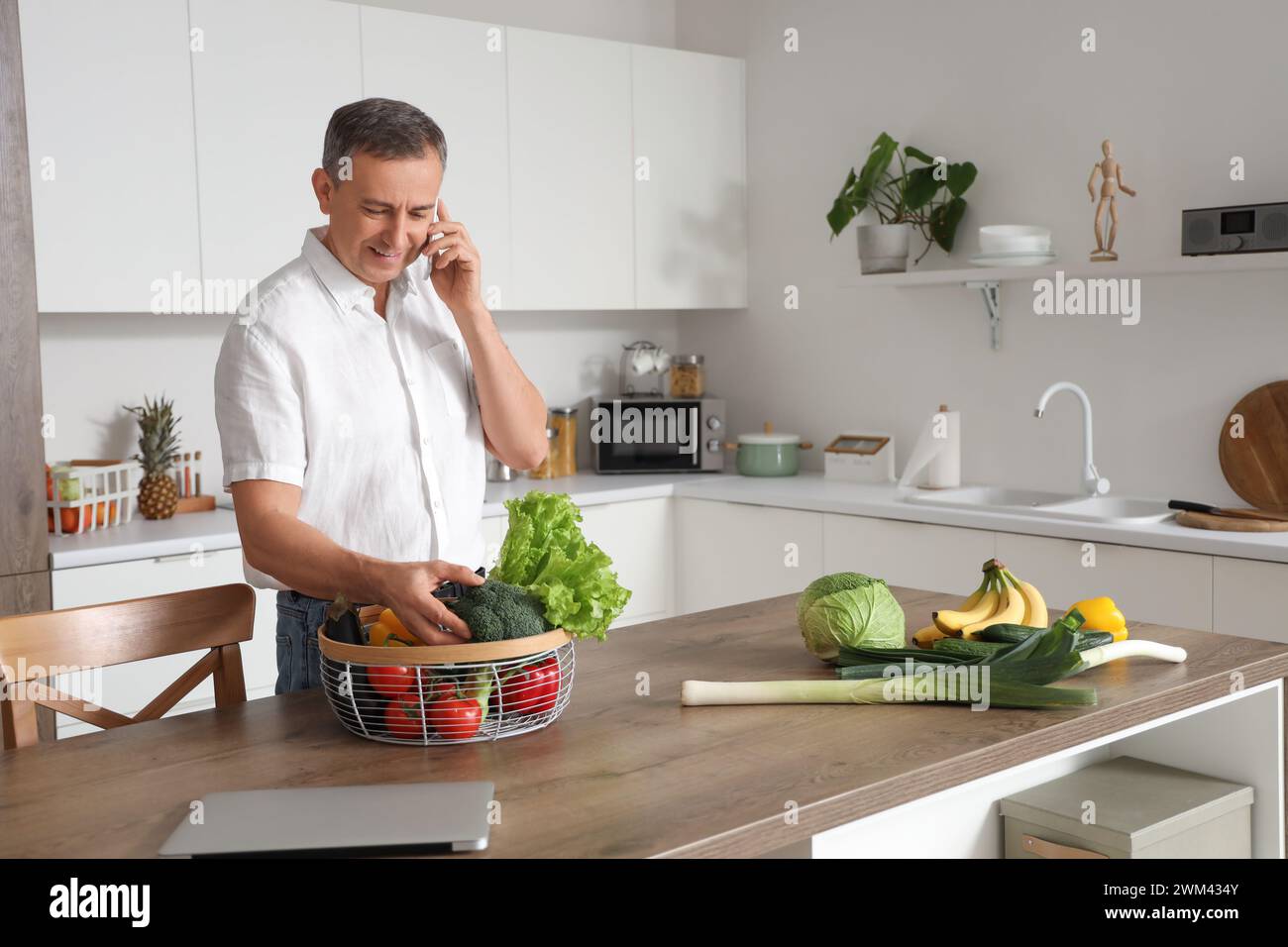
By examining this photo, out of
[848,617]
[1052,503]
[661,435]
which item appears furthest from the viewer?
[661,435]

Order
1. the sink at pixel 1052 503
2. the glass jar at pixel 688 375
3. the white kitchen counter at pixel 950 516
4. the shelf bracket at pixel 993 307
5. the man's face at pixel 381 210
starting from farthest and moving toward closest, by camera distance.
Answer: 1. the glass jar at pixel 688 375
2. the shelf bracket at pixel 993 307
3. the sink at pixel 1052 503
4. the white kitchen counter at pixel 950 516
5. the man's face at pixel 381 210

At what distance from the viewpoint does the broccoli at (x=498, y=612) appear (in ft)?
4.59

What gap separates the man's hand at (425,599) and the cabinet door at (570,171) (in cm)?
265

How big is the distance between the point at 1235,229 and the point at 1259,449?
0.57m

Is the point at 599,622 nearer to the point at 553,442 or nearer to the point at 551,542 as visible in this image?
the point at 551,542

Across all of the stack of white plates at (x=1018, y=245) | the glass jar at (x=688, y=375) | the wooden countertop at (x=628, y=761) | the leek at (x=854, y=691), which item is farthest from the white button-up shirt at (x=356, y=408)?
the glass jar at (x=688, y=375)

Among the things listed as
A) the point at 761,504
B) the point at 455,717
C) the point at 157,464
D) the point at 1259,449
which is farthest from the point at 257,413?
the point at 1259,449

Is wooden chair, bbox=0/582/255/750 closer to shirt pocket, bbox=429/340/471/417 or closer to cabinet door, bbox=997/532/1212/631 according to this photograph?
shirt pocket, bbox=429/340/471/417

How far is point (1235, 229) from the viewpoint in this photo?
3.02 metres

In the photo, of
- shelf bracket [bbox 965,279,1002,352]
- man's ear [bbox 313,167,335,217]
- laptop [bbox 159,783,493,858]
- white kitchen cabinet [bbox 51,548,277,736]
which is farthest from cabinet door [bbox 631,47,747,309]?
laptop [bbox 159,783,493,858]

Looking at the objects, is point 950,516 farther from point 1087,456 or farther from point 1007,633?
point 1007,633

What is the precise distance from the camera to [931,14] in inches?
155

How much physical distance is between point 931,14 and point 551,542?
302cm

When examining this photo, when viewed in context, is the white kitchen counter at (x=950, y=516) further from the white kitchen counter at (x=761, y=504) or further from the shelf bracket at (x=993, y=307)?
the shelf bracket at (x=993, y=307)
